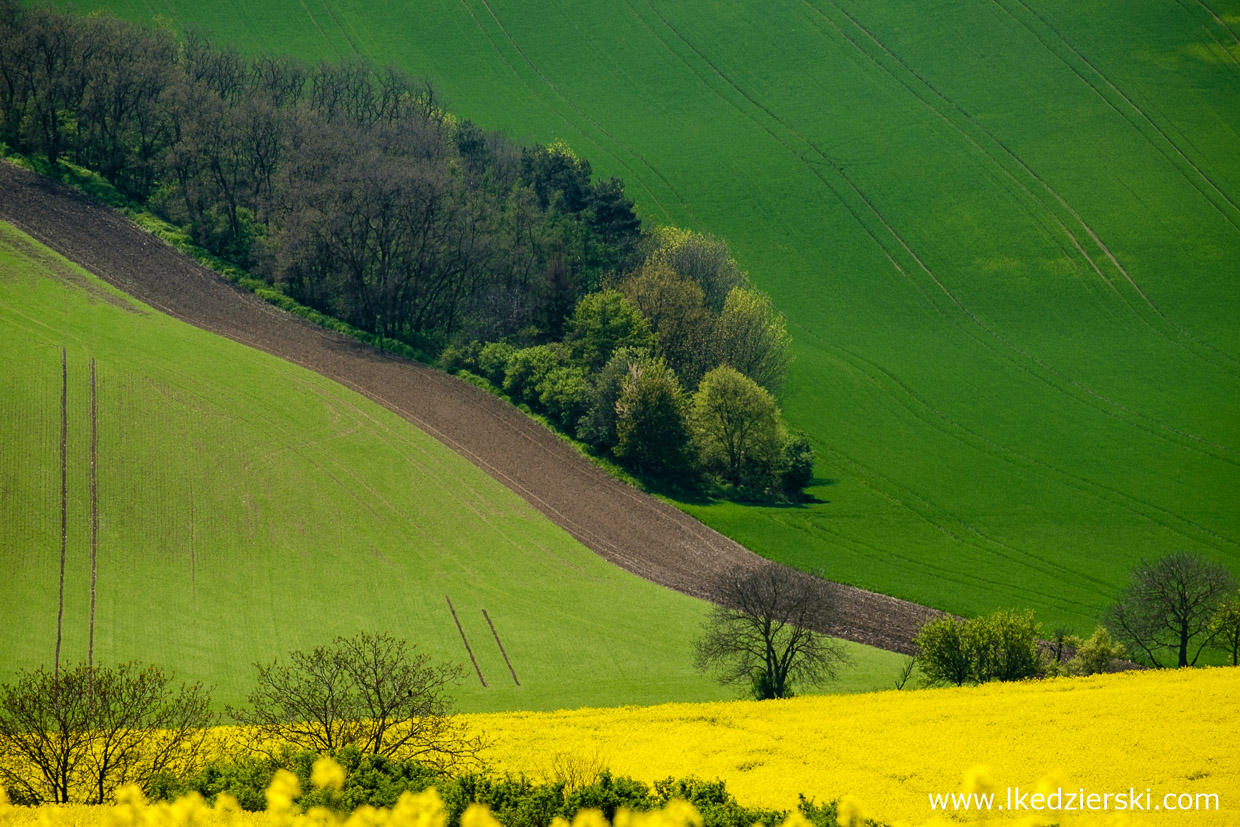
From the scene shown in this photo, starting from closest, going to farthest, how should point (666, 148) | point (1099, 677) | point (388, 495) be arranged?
1. point (1099, 677)
2. point (388, 495)
3. point (666, 148)

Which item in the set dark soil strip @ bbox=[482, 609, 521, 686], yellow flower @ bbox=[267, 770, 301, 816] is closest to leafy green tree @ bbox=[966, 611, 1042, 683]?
dark soil strip @ bbox=[482, 609, 521, 686]

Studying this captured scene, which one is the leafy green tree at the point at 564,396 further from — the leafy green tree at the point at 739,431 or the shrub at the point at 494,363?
the leafy green tree at the point at 739,431

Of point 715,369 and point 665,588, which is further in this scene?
point 715,369

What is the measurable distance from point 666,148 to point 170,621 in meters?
85.2

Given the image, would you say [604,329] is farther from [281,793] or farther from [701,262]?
[281,793]

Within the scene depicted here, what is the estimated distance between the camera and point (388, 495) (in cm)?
6462

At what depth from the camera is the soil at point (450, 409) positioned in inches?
2431

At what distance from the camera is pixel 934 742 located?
102 ft

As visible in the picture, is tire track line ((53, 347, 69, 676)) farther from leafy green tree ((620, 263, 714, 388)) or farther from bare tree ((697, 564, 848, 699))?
leafy green tree ((620, 263, 714, 388))

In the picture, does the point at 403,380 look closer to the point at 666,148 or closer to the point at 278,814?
the point at 666,148

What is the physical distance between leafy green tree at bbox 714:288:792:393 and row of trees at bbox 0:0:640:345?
12.6m

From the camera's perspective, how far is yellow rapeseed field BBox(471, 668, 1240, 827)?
26.1 metres

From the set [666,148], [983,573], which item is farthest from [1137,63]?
[983,573]

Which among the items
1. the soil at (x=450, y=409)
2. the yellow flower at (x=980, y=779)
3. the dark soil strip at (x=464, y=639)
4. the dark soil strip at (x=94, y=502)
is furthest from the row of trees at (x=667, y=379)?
the yellow flower at (x=980, y=779)
